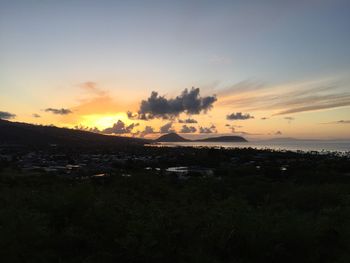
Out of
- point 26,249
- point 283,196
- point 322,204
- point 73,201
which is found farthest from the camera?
point 283,196

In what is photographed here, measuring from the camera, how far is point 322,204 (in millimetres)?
20203

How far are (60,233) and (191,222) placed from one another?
140 inches

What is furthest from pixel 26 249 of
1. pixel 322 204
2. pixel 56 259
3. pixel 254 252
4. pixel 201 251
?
pixel 322 204

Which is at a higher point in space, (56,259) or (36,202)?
(36,202)

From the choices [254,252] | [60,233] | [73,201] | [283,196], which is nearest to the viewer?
Result: [254,252]

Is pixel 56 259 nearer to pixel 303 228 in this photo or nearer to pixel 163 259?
pixel 163 259

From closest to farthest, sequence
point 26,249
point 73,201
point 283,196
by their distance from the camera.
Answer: point 26,249 < point 73,201 < point 283,196

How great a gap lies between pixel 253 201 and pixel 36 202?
45.5 ft

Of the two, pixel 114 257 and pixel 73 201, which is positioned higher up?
pixel 73 201

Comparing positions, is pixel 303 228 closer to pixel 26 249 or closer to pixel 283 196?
pixel 26 249

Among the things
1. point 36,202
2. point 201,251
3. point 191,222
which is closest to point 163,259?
point 201,251

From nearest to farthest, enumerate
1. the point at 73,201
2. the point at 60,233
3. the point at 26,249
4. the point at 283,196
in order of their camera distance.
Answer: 1. the point at 26,249
2. the point at 60,233
3. the point at 73,201
4. the point at 283,196

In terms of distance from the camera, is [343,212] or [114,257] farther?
[343,212]

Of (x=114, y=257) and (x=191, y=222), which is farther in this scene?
(x=191, y=222)
